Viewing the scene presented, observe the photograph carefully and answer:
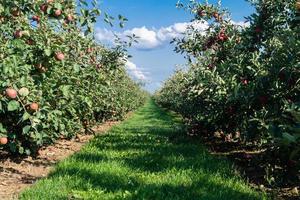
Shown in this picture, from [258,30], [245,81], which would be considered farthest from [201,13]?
[245,81]

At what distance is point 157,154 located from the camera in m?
8.53

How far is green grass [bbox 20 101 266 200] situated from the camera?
5363 mm

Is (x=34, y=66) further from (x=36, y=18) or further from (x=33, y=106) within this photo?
(x=33, y=106)

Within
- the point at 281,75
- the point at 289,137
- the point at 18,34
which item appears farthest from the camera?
the point at 281,75

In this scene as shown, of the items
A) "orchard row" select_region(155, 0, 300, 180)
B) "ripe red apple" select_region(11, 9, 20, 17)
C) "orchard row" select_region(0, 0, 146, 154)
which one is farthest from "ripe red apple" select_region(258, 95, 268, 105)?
"ripe red apple" select_region(11, 9, 20, 17)

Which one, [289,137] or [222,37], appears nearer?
[289,137]

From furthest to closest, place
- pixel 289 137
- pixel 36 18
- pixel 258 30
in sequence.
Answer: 1. pixel 258 30
2. pixel 36 18
3. pixel 289 137

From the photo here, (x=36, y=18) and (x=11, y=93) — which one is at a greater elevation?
(x=36, y=18)

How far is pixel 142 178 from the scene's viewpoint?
619cm

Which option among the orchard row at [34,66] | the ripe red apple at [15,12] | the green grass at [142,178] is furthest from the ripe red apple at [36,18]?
the green grass at [142,178]

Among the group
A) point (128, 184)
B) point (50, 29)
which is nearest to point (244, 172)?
point (128, 184)

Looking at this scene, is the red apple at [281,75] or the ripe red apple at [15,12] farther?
the red apple at [281,75]

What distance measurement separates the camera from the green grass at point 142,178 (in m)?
5.36

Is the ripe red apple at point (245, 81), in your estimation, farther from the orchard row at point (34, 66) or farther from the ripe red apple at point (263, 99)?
the orchard row at point (34, 66)
